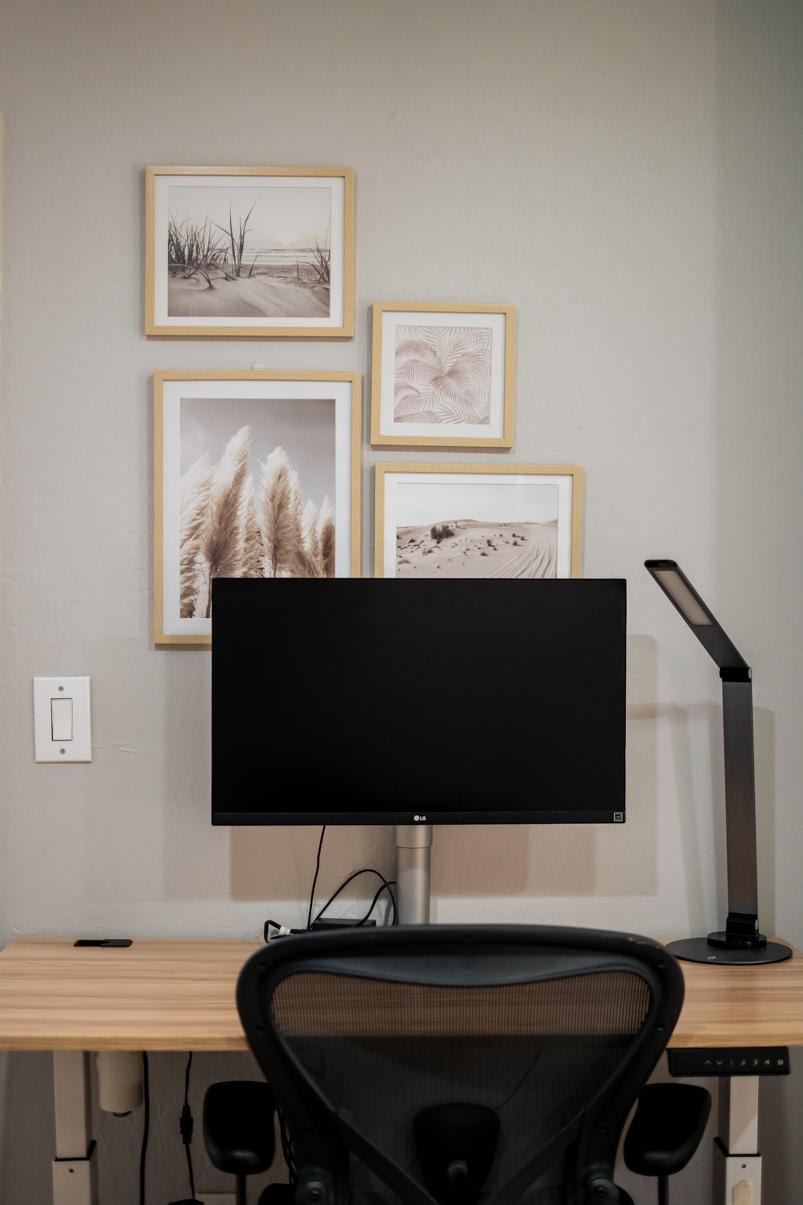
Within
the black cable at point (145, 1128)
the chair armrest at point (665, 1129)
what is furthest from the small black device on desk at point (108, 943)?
the chair armrest at point (665, 1129)

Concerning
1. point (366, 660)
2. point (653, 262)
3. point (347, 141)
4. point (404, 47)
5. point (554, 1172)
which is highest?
point (404, 47)

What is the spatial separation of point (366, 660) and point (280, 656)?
0.15 m

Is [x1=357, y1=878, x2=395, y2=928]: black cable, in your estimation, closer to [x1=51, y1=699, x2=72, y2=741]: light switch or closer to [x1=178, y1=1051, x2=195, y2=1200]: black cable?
[x1=178, y1=1051, x2=195, y2=1200]: black cable

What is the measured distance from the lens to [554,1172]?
1.33m

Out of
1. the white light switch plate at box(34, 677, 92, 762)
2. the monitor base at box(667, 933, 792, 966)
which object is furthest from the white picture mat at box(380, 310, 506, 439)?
the monitor base at box(667, 933, 792, 966)

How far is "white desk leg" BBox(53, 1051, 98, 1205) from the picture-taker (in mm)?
1700

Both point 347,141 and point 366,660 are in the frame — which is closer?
point 366,660

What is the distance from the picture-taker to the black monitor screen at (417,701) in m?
1.87

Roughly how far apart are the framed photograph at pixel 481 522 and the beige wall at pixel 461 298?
50mm

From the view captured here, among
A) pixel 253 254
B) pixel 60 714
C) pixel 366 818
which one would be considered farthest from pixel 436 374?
pixel 60 714

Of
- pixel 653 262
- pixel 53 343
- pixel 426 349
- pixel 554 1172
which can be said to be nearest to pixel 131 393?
pixel 53 343

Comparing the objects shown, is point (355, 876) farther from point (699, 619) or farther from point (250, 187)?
point (250, 187)

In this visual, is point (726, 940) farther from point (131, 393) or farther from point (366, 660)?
point (131, 393)

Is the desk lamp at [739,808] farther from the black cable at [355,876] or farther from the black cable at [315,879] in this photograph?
the black cable at [315,879]
